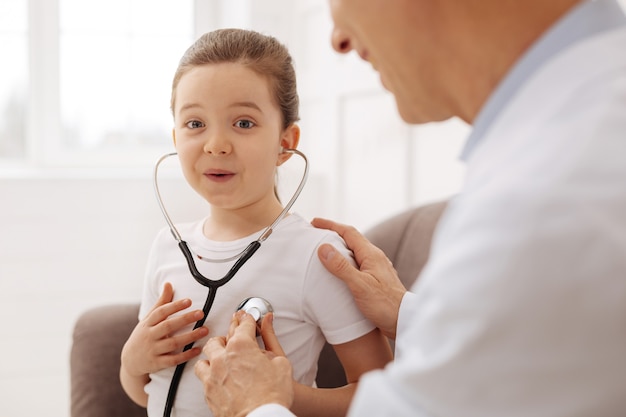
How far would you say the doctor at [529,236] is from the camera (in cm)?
63

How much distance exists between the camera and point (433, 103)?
0.87m

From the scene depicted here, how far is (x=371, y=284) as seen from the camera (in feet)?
4.17

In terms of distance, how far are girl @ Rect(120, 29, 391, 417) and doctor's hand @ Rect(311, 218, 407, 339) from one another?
0.07 ft

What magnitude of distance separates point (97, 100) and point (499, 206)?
317 cm

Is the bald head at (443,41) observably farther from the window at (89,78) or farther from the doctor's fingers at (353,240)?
the window at (89,78)

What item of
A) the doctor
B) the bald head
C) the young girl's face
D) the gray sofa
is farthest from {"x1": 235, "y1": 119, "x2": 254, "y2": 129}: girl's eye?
the gray sofa

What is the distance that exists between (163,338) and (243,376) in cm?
24

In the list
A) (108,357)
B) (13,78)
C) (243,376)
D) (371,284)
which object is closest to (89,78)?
(13,78)

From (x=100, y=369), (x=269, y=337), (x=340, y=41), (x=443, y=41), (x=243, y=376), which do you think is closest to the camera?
(x=443, y=41)

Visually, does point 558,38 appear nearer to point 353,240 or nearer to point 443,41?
point 443,41

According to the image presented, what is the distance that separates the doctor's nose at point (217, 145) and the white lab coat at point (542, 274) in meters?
0.63

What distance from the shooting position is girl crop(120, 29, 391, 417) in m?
1.26

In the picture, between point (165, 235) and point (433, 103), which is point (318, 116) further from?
point (433, 103)

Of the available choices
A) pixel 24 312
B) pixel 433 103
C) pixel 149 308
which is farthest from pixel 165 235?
pixel 24 312
